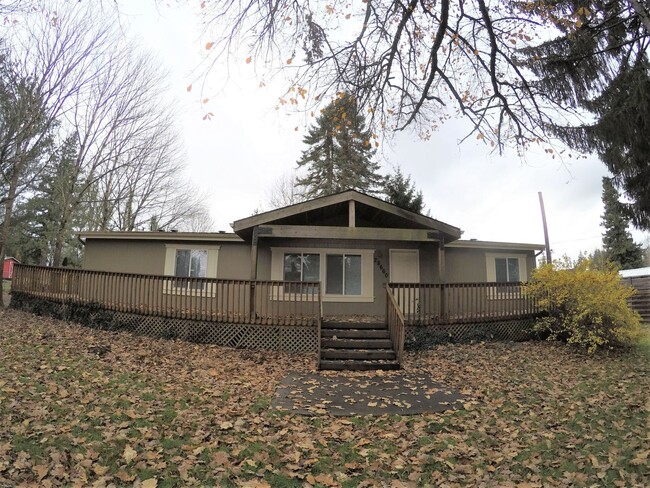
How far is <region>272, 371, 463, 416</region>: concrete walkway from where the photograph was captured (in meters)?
5.68

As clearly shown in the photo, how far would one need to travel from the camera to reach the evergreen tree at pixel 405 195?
21.4 m

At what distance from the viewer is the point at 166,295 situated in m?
10.4

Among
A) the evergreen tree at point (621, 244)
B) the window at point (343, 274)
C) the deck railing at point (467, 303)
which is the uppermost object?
the evergreen tree at point (621, 244)

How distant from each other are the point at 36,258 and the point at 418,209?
102ft

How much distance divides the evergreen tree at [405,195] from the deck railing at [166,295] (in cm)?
1085

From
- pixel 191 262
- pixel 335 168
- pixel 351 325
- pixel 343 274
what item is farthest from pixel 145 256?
pixel 335 168

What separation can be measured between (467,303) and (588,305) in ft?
8.99

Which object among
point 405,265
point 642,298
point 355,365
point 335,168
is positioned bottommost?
point 355,365

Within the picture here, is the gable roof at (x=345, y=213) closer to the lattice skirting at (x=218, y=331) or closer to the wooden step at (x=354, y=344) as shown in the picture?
the lattice skirting at (x=218, y=331)

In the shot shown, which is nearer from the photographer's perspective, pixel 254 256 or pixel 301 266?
pixel 254 256

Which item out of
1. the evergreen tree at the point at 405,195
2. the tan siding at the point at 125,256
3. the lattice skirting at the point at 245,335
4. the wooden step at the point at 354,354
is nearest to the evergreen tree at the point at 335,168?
the evergreen tree at the point at 405,195

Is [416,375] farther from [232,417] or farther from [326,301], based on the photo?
[326,301]

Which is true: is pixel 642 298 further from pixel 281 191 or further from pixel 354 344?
pixel 281 191

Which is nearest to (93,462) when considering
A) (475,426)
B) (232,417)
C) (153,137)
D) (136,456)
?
(136,456)
